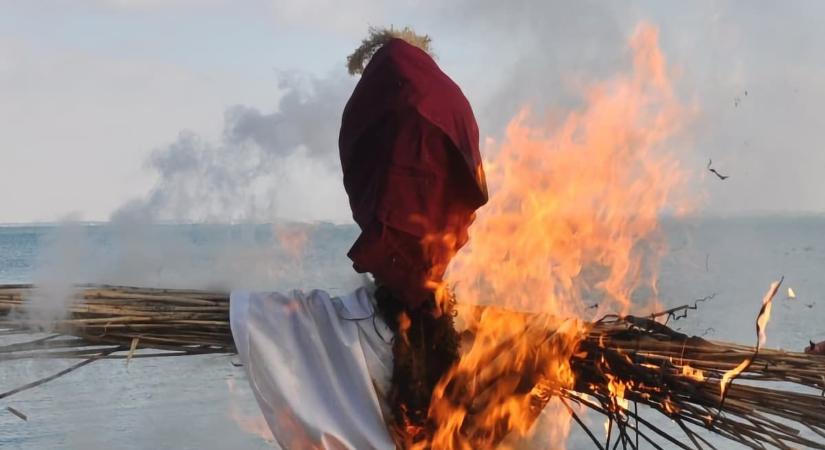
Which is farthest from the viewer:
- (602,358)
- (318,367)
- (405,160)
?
(602,358)

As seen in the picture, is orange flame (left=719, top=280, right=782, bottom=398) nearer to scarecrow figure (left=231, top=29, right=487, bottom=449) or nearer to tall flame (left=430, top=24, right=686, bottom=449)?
tall flame (left=430, top=24, right=686, bottom=449)

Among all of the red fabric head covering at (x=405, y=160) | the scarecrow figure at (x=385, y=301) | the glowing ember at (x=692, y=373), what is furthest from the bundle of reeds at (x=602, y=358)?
the red fabric head covering at (x=405, y=160)

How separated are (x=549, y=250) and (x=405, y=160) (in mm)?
827

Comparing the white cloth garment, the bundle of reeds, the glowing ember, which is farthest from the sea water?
the glowing ember

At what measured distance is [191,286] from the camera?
2.81m

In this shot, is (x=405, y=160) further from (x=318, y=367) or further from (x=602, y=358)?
(x=602, y=358)

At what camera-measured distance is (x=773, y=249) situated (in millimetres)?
51344

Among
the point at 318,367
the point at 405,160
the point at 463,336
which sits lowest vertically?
the point at 318,367

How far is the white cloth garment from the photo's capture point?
2.38 meters

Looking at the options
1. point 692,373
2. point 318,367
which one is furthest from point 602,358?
point 318,367

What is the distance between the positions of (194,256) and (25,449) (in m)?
8.15

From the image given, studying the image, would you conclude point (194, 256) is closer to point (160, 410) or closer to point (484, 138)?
point (484, 138)

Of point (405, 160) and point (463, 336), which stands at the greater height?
point (405, 160)

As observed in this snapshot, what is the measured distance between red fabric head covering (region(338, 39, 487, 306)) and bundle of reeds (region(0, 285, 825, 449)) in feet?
1.34
